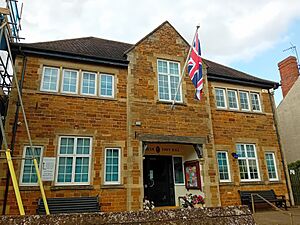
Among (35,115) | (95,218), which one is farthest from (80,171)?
(95,218)

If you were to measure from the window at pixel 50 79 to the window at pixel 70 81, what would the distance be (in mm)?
317

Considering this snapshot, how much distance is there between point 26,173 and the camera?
8.46m

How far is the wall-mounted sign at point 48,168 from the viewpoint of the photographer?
8.51 meters

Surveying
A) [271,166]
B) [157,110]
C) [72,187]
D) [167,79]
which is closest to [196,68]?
[167,79]

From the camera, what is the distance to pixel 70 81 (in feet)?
33.0

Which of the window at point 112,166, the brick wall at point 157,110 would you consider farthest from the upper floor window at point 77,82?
the window at point 112,166

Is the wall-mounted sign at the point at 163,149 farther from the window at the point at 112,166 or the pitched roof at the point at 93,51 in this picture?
the pitched roof at the point at 93,51

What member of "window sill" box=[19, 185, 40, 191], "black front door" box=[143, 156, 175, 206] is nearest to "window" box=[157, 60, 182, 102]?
"black front door" box=[143, 156, 175, 206]

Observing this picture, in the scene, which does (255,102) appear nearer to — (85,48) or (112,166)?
(112,166)

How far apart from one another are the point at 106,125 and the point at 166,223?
7.78m

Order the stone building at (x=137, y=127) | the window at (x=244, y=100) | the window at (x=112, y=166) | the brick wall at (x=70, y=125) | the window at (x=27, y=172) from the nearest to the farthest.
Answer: the window at (x=27, y=172) < the brick wall at (x=70, y=125) < the stone building at (x=137, y=127) < the window at (x=112, y=166) < the window at (x=244, y=100)

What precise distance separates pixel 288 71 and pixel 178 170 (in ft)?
44.4

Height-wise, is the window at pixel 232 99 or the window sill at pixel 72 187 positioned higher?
the window at pixel 232 99

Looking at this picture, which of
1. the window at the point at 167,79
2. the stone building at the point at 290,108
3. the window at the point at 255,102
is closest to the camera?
the window at the point at 167,79
